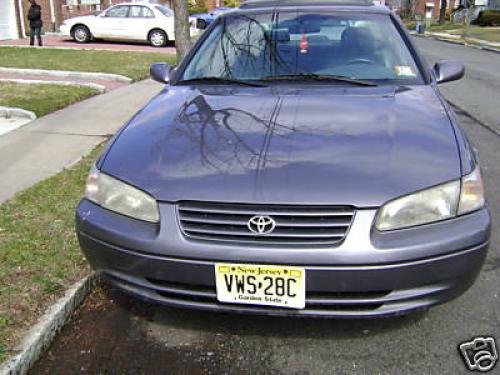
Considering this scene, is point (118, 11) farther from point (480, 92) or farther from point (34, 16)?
point (480, 92)

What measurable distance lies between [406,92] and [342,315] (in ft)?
5.27

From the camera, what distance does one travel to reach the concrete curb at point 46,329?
98.3 inches

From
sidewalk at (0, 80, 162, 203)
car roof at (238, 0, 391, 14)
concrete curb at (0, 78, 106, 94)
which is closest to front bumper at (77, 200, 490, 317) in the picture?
car roof at (238, 0, 391, 14)

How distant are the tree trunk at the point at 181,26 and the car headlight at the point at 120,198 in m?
5.18

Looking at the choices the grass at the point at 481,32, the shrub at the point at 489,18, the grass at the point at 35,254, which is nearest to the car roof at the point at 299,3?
the grass at the point at 35,254

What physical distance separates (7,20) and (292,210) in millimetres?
22608

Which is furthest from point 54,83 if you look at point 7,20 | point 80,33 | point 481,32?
point 481,32

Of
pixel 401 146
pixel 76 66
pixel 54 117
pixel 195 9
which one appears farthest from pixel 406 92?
pixel 195 9

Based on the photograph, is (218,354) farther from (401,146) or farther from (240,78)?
(240,78)

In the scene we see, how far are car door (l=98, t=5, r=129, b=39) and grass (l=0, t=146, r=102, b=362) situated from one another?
17733 mm

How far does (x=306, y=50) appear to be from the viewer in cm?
388

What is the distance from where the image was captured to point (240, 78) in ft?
12.2

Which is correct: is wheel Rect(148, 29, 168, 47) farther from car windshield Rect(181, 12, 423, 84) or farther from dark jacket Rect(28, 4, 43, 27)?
car windshield Rect(181, 12, 423, 84)

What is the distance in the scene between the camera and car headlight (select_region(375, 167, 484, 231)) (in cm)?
236
